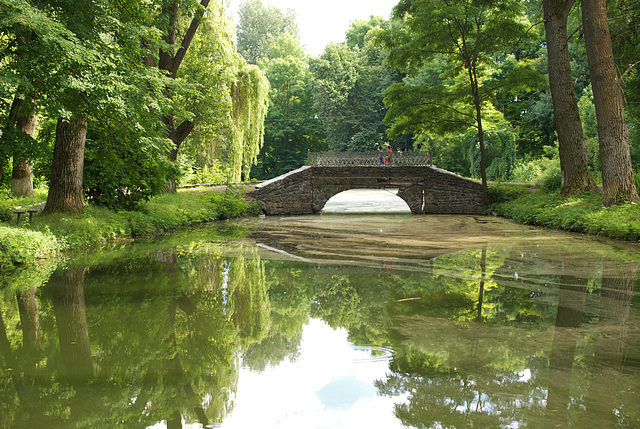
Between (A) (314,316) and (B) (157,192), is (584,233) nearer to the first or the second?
(A) (314,316)

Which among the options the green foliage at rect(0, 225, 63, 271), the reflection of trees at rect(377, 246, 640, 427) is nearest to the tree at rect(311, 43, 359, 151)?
the green foliage at rect(0, 225, 63, 271)

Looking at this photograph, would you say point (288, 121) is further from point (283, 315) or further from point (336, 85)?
point (283, 315)

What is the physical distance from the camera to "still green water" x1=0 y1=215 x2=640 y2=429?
325 centimetres

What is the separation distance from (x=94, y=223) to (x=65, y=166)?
4.58ft

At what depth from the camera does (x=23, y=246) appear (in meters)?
8.63

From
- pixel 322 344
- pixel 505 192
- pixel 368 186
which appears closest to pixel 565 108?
pixel 505 192

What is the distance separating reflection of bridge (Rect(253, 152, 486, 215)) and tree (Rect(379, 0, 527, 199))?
2060mm

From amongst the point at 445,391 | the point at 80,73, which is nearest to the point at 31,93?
the point at 80,73

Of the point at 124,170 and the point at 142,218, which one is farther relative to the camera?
the point at 142,218

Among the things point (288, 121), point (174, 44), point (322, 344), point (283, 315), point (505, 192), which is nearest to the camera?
point (322, 344)

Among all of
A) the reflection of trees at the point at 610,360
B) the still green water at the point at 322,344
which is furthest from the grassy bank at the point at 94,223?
the reflection of trees at the point at 610,360

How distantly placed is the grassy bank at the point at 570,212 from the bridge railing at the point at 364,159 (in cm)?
417

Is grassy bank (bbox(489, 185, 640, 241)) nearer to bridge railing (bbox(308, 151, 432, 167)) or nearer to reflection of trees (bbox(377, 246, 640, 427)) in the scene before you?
bridge railing (bbox(308, 151, 432, 167))

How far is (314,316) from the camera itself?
18.5 feet
